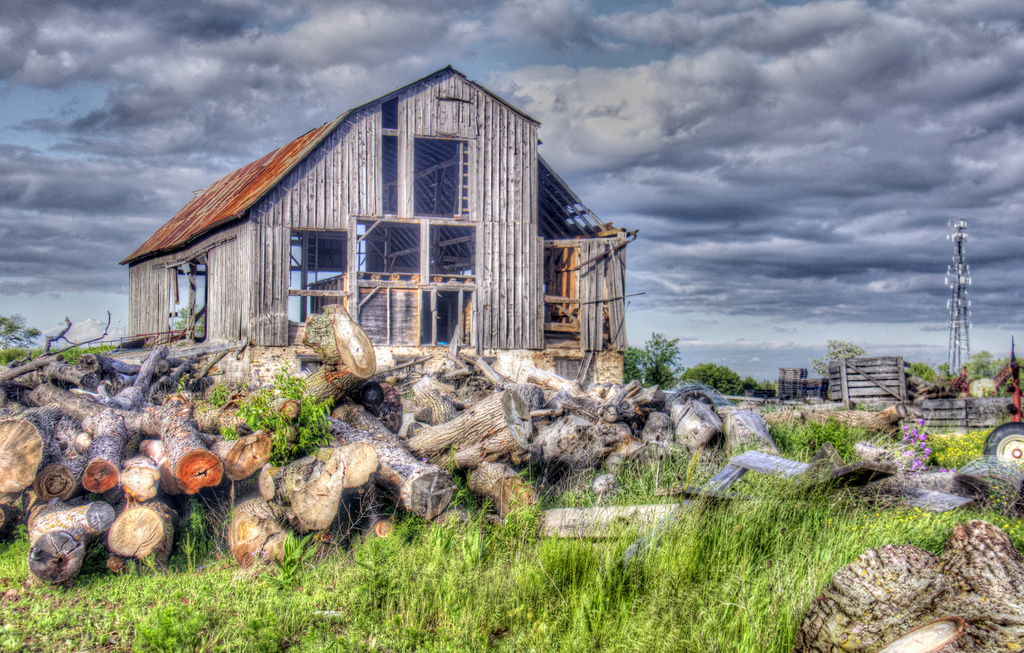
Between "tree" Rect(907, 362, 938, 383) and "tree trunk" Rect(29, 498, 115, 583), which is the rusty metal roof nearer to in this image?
"tree trunk" Rect(29, 498, 115, 583)

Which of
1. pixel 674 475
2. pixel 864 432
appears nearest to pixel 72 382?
pixel 674 475

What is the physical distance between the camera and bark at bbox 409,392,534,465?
26.2ft

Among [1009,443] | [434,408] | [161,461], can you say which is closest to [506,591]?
[161,461]

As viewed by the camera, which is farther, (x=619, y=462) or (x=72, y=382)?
(x=72, y=382)

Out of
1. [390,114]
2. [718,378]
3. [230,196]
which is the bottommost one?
[718,378]

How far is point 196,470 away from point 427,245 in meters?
12.8

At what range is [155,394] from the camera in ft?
Answer: 41.0

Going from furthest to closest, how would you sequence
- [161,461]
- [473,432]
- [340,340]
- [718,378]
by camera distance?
[718,378] → [473,432] → [340,340] → [161,461]

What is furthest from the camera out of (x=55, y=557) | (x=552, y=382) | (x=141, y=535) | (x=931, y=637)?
(x=552, y=382)

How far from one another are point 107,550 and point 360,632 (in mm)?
3388

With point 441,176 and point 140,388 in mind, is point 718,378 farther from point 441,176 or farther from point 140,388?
point 140,388

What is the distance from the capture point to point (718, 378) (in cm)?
3014

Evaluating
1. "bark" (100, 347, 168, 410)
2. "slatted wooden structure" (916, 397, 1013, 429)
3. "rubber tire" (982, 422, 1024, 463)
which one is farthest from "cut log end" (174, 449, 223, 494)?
"slatted wooden structure" (916, 397, 1013, 429)

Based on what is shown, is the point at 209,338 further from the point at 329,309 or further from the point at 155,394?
the point at 329,309
